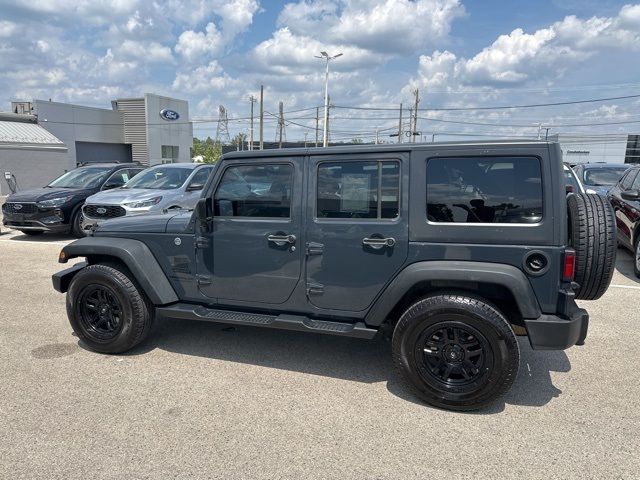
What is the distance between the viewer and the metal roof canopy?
22.8 meters

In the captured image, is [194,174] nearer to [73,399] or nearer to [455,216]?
[73,399]

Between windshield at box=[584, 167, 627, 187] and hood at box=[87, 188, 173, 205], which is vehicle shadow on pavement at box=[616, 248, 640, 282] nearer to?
windshield at box=[584, 167, 627, 187]

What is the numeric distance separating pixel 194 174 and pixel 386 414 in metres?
7.87

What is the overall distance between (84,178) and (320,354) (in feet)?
31.5

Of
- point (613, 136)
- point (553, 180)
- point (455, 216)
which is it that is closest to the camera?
point (553, 180)

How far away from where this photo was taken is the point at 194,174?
388 inches

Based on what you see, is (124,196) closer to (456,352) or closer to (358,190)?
(358,190)

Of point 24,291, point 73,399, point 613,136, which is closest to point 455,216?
point 73,399

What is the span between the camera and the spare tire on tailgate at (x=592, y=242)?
3.10 m

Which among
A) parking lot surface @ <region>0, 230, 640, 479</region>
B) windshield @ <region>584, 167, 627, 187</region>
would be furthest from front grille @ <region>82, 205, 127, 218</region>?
windshield @ <region>584, 167, 627, 187</region>

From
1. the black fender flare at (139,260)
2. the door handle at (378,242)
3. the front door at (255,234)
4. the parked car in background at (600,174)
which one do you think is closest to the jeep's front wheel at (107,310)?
the black fender flare at (139,260)

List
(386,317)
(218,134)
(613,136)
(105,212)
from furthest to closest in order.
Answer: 1. (218,134)
2. (613,136)
3. (105,212)
4. (386,317)

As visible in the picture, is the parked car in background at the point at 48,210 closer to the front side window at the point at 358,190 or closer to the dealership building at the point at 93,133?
the front side window at the point at 358,190

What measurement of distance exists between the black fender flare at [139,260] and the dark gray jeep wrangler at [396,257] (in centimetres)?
1
